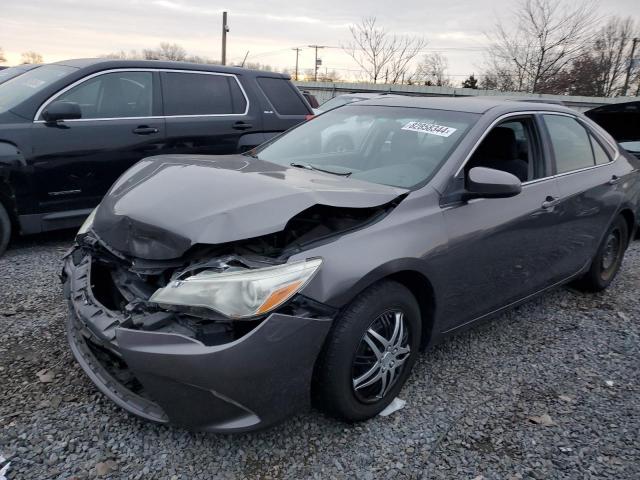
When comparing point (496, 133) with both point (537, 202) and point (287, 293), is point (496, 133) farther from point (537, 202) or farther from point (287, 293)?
point (287, 293)

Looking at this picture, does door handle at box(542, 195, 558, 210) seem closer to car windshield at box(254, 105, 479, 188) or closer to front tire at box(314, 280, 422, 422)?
car windshield at box(254, 105, 479, 188)

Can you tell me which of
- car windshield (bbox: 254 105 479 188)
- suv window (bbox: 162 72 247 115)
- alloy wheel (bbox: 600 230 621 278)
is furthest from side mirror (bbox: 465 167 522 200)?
suv window (bbox: 162 72 247 115)

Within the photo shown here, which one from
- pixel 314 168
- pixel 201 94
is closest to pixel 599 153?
pixel 314 168

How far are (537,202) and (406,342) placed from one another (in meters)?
1.46

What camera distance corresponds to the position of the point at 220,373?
192cm

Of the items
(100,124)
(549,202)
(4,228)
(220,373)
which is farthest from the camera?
(100,124)

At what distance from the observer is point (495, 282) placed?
3.05 m

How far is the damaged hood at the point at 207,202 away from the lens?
7.11ft

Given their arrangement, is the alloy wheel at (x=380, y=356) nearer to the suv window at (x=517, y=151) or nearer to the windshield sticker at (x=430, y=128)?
the windshield sticker at (x=430, y=128)

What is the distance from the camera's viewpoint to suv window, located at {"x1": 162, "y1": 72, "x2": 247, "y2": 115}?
5383 mm

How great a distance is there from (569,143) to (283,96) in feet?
11.6

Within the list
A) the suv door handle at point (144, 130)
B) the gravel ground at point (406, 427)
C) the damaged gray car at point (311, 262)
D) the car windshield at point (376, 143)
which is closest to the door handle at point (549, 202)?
the damaged gray car at point (311, 262)

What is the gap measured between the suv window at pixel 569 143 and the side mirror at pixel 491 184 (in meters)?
1.13

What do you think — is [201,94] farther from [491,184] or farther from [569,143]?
[491,184]
